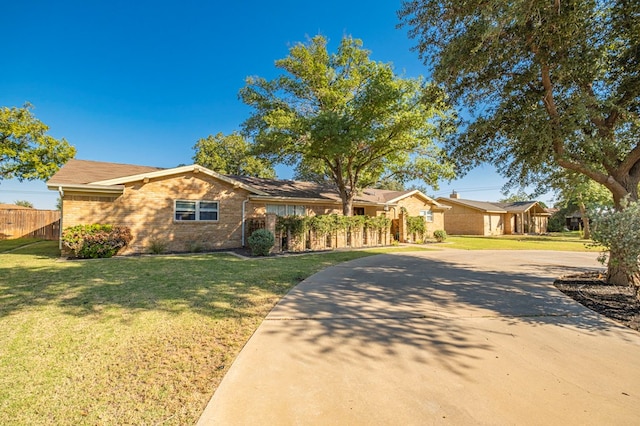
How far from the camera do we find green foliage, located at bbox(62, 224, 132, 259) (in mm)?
10555

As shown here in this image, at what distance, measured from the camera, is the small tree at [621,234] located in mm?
5391

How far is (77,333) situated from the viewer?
392 centimetres

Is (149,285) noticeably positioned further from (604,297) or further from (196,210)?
(604,297)

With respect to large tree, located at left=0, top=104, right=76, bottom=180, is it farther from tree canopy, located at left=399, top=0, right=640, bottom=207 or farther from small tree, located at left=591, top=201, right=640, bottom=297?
small tree, located at left=591, top=201, right=640, bottom=297

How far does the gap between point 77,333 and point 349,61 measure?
55.7 feet

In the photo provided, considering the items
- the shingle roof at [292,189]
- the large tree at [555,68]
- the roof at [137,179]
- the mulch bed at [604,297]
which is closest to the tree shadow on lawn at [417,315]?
the mulch bed at [604,297]

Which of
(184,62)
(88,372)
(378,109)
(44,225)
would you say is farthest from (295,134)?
(44,225)

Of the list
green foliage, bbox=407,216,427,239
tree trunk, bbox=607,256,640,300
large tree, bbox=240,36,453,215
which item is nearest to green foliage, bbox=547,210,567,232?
green foliage, bbox=407,216,427,239

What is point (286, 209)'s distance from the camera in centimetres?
1705

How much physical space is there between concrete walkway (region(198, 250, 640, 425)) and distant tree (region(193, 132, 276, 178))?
30796 millimetres

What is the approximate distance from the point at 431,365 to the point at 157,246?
12.5 meters

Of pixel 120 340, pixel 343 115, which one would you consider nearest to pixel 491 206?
pixel 343 115

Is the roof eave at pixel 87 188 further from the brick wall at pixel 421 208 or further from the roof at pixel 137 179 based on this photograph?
the brick wall at pixel 421 208

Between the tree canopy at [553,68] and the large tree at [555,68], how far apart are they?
0.9 inches
